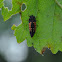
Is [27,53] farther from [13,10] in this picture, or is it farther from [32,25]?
[32,25]

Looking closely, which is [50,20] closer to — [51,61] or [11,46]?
[51,61]

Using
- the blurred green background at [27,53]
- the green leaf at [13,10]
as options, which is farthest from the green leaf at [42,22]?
the blurred green background at [27,53]

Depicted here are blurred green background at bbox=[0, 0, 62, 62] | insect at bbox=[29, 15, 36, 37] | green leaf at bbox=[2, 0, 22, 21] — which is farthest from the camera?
blurred green background at bbox=[0, 0, 62, 62]

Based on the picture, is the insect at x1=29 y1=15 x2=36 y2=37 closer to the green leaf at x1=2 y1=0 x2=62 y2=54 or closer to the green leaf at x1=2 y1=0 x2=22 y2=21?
the green leaf at x1=2 y1=0 x2=62 y2=54

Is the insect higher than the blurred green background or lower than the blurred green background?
higher

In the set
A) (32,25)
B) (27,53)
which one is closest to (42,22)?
(32,25)

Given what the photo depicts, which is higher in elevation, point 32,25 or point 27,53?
point 32,25

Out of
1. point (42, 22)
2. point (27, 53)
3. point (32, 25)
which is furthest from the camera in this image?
point (27, 53)

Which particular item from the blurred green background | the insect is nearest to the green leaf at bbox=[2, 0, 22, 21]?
the insect

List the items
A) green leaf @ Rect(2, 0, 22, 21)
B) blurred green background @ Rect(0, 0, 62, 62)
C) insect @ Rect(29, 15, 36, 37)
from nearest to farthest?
insect @ Rect(29, 15, 36, 37), green leaf @ Rect(2, 0, 22, 21), blurred green background @ Rect(0, 0, 62, 62)
